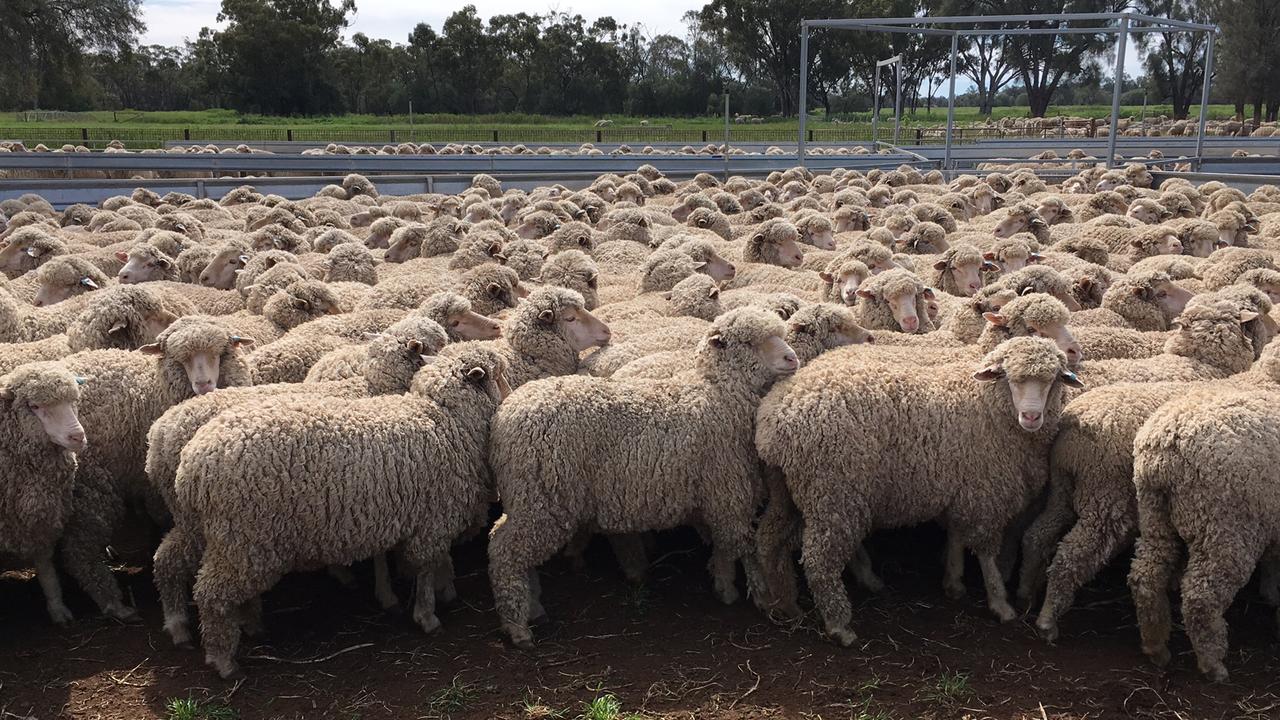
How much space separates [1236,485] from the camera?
13.3ft

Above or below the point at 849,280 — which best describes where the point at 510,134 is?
above

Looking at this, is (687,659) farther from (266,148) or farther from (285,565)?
(266,148)

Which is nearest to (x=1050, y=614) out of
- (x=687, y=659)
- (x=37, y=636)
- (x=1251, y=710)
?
(x=1251, y=710)

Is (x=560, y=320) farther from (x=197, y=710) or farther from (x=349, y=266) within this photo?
(x=349, y=266)

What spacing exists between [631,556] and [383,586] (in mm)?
1290

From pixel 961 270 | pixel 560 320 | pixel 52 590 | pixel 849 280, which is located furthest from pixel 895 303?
pixel 52 590

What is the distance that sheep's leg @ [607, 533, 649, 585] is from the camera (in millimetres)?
5355

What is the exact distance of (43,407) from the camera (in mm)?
4723

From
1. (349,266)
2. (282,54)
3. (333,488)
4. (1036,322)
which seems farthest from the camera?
(282,54)

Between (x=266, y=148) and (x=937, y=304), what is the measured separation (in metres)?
28.7

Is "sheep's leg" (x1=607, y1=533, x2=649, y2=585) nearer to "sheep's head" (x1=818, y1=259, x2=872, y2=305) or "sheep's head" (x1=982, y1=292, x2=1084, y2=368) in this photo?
"sheep's head" (x1=982, y1=292, x2=1084, y2=368)

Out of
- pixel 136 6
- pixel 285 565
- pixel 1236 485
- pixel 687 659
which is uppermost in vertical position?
pixel 136 6

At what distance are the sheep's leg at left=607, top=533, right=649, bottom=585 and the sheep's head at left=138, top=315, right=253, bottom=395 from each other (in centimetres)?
230

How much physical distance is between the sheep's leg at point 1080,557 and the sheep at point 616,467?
1.42 m
